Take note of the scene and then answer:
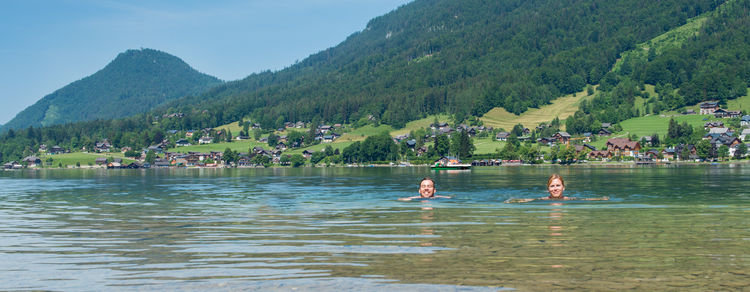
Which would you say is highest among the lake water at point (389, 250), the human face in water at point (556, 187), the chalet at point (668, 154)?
the chalet at point (668, 154)

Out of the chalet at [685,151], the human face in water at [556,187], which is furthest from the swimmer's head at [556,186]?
the chalet at [685,151]

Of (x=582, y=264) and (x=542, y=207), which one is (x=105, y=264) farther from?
(x=542, y=207)

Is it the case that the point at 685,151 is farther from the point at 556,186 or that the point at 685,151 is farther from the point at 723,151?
the point at 556,186

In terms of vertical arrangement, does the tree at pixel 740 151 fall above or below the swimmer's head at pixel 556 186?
above

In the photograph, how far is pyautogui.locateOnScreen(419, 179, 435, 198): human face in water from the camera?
40906 mm

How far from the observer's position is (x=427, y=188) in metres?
41.2

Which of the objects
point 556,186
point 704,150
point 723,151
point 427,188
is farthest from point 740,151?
point 427,188

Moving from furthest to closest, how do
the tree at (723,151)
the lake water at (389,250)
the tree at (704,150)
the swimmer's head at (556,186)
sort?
1. the tree at (723,151)
2. the tree at (704,150)
3. the swimmer's head at (556,186)
4. the lake water at (389,250)

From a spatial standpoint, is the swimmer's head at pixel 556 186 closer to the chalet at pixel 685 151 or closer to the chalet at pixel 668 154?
the chalet at pixel 685 151

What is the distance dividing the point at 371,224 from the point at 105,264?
1239cm

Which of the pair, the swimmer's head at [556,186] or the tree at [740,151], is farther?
the tree at [740,151]

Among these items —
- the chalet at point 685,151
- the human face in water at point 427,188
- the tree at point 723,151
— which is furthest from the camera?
the chalet at point 685,151

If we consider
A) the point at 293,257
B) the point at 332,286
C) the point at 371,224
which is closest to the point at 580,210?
the point at 371,224

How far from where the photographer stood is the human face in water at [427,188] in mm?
40906
